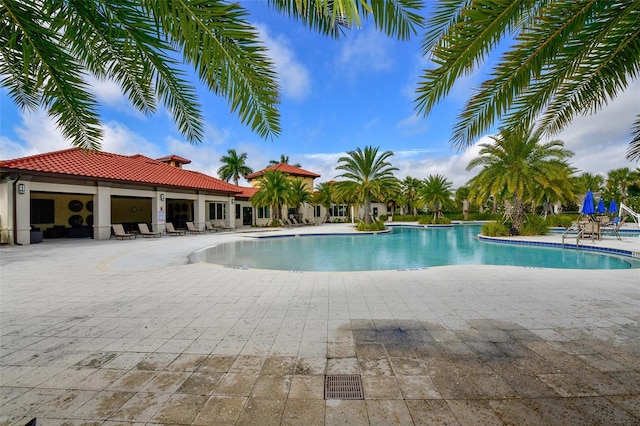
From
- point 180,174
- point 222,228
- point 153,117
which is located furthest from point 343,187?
point 153,117

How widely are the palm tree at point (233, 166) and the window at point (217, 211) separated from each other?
15822 mm

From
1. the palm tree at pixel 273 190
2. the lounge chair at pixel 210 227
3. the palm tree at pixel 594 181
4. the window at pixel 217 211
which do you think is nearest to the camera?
the lounge chair at pixel 210 227

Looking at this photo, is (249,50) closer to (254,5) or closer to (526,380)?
(254,5)

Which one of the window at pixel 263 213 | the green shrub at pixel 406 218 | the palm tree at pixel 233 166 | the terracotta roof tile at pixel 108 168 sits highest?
the palm tree at pixel 233 166

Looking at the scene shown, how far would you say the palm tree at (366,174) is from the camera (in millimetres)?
23844

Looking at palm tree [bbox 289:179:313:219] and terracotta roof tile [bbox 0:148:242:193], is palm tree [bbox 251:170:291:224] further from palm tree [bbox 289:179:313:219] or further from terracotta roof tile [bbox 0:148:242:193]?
terracotta roof tile [bbox 0:148:242:193]

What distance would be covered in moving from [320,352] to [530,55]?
3.91m

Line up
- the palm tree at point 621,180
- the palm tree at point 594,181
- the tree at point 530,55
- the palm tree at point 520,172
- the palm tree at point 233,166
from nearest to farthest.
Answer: the tree at point 530,55 → the palm tree at point 520,172 → the palm tree at point 621,180 → the palm tree at point 594,181 → the palm tree at point 233,166

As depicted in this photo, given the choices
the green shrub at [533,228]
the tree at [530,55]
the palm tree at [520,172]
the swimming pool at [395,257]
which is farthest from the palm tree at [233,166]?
the tree at [530,55]

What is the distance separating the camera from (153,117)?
439 cm

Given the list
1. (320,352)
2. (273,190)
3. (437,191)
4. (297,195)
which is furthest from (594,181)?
(320,352)

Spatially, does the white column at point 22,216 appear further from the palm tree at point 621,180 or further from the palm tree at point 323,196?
the palm tree at point 621,180

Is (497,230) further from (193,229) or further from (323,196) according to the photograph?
(323,196)

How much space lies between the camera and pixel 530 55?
121 inches
